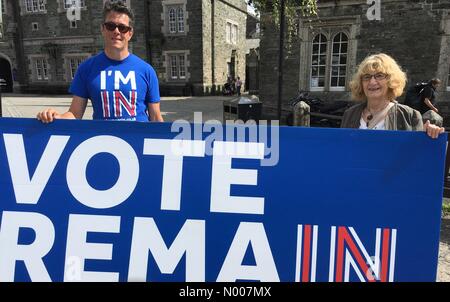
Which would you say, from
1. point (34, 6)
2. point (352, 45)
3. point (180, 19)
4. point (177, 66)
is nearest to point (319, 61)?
point (352, 45)

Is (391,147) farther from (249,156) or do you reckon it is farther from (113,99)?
(113,99)

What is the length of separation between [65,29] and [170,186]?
29.0 m

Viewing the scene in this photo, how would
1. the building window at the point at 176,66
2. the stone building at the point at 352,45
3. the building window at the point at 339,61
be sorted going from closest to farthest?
the stone building at the point at 352,45, the building window at the point at 339,61, the building window at the point at 176,66

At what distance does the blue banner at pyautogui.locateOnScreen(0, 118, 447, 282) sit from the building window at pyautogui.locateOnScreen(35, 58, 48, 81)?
96.6 feet

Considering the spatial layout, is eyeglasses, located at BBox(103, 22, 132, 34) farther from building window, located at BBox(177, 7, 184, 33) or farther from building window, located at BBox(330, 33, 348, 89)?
building window, located at BBox(177, 7, 184, 33)

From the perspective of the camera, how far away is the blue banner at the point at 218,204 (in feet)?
7.06

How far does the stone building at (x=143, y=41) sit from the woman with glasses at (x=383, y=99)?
873 inches

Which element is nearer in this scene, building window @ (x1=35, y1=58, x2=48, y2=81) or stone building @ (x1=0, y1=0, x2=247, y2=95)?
stone building @ (x1=0, y1=0, x2=247, y2=95)

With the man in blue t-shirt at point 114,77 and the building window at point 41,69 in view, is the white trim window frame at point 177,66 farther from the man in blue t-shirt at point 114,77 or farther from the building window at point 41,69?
the man in blue t-shirt at point 114,77

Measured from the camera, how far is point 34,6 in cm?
2766

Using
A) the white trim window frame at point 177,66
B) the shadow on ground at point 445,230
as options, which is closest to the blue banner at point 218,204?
the shadow on ground at point 445,230

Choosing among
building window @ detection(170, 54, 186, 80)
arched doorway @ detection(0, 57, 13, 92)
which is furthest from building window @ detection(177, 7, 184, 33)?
arched doorway @ detection(0, 57, 13, 92)

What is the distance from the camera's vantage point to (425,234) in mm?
2148

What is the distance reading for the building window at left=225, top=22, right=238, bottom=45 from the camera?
28.1 m
